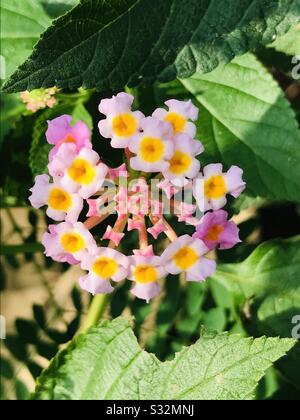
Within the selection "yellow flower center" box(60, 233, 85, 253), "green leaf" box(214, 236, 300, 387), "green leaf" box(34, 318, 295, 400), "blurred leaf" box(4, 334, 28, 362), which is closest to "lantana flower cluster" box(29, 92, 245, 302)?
"yellow flower center" box(60, 233, 85, 253)

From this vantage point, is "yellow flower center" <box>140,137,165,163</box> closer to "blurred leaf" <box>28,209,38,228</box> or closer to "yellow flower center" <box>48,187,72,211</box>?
"yellow flower center" <box>48,187,72,211</box>

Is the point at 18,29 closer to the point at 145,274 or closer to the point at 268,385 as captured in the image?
the point at 145,274

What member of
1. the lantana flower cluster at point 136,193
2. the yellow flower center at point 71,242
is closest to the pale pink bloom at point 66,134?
the lantana flower cluster at point 136,193

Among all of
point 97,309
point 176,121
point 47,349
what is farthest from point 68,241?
point 47,349

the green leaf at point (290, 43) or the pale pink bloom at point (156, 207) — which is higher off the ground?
the green leaf at point (290, 43)

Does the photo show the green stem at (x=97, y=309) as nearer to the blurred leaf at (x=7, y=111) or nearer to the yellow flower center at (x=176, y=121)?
the blurred leaf at (x=7, y=111)

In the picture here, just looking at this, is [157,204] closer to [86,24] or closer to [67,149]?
[67,149]
